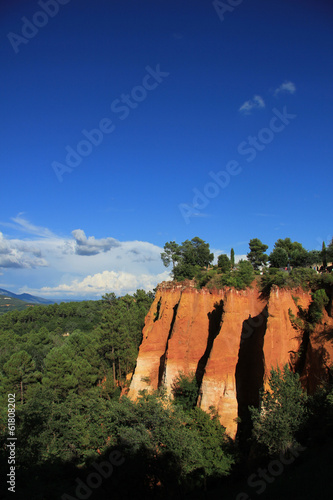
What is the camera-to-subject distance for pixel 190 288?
2558 cm

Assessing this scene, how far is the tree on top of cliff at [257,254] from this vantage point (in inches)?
1892

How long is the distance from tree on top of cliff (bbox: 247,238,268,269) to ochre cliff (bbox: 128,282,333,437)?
25.7 meters

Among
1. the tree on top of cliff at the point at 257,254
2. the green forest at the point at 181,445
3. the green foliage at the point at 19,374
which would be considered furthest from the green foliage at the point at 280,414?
the tree on top of cliff at the point at 257,254

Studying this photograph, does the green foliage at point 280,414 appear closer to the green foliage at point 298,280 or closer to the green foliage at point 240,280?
the green foliage at point 298,280

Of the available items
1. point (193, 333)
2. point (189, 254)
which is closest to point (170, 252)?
point (189, 254)

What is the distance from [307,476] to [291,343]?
7.73 meters

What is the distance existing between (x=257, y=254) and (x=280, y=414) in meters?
37.1

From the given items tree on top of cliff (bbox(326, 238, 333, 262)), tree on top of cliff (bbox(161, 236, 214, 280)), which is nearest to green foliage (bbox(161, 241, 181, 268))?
tree on top of cliff (bbox(161, 236, 214, 280))

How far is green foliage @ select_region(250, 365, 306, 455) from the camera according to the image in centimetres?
1389

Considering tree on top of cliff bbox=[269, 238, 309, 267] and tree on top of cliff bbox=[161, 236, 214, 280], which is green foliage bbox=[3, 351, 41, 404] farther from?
tree on top of cliff bbox=[269, 238, 309, 267]

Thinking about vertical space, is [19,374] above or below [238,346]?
below

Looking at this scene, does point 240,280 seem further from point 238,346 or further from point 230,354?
point 230,354

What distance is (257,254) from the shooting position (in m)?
49.2

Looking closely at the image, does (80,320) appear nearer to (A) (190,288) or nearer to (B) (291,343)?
(A) (190,288)
